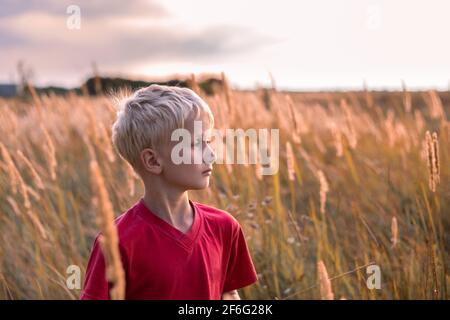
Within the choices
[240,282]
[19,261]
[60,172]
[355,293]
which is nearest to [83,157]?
[60,172]

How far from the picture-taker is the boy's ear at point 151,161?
1.64 meters

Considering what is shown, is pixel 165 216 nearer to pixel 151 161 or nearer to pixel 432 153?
pixel 151 161

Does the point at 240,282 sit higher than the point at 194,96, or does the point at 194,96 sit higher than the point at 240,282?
the point at 194,96

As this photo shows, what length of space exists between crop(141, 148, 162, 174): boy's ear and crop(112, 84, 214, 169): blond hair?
0.06 feet

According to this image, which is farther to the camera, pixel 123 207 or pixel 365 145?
pixel 365 145

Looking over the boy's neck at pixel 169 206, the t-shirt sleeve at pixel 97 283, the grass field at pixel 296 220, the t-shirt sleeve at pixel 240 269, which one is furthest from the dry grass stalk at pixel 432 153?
the t-shirt sleeve at pixel 97 283

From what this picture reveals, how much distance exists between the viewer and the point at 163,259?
1.56 meters

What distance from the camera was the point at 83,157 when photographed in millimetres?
5344

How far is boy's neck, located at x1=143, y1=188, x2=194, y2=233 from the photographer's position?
5.39ft

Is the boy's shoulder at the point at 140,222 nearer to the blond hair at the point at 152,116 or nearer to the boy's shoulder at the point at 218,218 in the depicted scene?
the boy's shoulder at the point at 218,218

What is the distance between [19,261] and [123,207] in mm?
584

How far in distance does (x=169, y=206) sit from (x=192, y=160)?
0.15 metres

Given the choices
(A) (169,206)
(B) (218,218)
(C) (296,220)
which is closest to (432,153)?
(B) (218,218)
